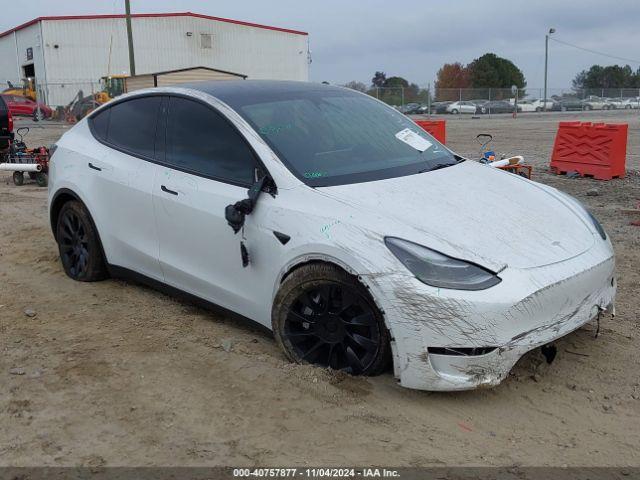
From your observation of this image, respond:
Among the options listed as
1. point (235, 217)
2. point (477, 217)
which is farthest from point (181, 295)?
point (477, 217)

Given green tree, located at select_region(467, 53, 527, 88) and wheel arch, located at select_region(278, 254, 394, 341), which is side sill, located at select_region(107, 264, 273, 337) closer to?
wheel arch, located at select_region(278, 254, 394, 341)

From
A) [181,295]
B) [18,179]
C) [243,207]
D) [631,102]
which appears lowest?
[181,295]

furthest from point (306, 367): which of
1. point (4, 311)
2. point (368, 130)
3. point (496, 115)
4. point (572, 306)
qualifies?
point (496, 115)

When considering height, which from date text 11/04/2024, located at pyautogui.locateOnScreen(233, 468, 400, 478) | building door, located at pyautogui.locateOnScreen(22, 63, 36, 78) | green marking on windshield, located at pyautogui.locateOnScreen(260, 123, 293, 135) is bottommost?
date text 11/04/2024, located at pyautogui.locateOnScreen(233, 468, 400, 478)

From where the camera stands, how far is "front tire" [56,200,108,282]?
501 centimetres

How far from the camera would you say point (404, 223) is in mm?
3281

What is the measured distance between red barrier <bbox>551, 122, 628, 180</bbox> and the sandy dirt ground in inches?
249

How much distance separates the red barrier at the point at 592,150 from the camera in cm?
1023

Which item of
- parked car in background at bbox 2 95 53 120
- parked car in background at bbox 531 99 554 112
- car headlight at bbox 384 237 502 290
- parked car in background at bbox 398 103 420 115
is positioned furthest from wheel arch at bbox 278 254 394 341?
parked car in background at bbox 531 99 554 112

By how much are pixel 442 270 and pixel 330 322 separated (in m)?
0.67

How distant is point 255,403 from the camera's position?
330cm

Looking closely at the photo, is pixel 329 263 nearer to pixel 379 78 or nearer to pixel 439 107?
pixel 439 107

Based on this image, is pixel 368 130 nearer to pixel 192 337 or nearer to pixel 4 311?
pixel 192 337

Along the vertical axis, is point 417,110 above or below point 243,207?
above
